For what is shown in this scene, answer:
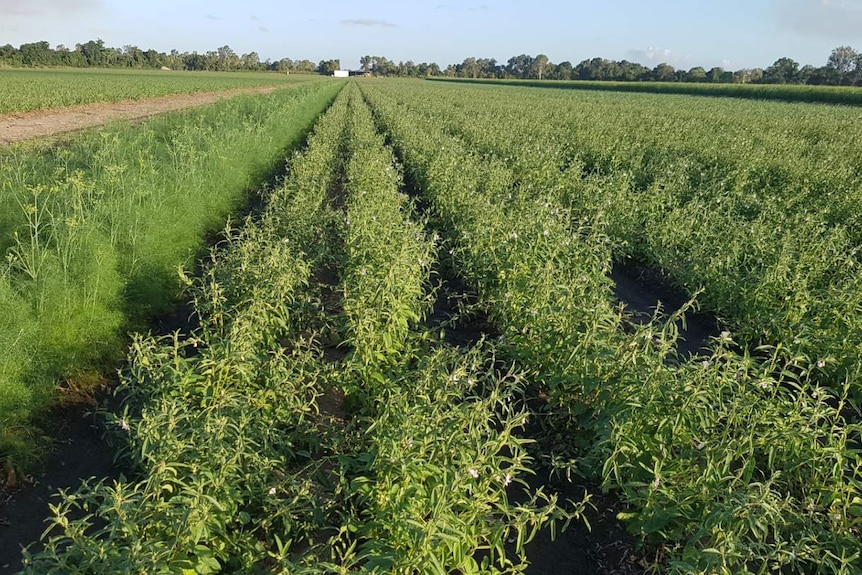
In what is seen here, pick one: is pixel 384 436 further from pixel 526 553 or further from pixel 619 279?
pixel 619 279

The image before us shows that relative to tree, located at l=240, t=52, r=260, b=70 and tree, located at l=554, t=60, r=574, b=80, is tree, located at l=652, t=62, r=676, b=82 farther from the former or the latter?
tree, located at l=240, t=52, r=260, b=70

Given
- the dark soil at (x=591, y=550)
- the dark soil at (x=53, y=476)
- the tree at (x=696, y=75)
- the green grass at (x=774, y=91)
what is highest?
the tree at (x=696, y=75)

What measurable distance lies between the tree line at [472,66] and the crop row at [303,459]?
89.9m

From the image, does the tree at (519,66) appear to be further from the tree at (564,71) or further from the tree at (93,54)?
the tree at (93,54)

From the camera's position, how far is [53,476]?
13.0ft

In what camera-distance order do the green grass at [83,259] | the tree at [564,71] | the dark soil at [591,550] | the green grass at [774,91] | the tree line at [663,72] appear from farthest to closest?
the tree at [564,71], the tree line at [663,72], the green grass at [774,91], the green grass at [83,259], the dark soil at [591,550]

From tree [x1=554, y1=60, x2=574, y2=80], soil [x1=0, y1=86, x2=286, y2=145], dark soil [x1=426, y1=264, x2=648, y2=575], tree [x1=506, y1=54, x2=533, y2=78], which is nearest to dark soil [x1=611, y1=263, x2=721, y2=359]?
dark soil [x1=426, y1=264, x2=648, y2=575]

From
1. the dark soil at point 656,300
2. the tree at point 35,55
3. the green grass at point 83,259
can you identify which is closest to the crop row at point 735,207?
the dark soil at point 656,300

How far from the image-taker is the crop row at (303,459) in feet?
8.08

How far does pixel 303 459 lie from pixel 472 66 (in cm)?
18234

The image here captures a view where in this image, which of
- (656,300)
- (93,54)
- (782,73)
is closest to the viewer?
(656,300)

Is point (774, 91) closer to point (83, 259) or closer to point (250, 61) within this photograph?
point (83, 259)

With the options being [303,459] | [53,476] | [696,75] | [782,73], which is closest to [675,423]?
[303,459]

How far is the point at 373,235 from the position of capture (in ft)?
20.5
